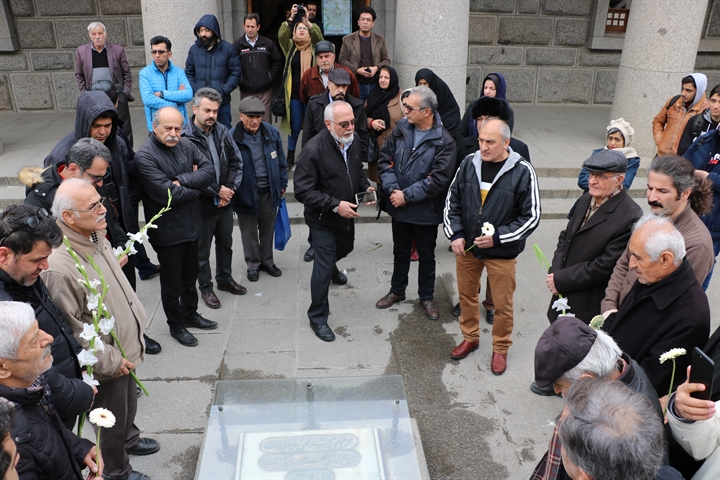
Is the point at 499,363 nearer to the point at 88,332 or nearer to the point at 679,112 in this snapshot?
the point at 88,332

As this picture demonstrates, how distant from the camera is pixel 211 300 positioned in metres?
5.58

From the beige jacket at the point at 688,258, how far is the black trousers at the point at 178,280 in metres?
3.10

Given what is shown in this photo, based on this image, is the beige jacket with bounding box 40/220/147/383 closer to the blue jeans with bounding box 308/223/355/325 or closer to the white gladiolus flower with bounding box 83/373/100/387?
the white gladiolus flower with bounding box 83/373/100/387

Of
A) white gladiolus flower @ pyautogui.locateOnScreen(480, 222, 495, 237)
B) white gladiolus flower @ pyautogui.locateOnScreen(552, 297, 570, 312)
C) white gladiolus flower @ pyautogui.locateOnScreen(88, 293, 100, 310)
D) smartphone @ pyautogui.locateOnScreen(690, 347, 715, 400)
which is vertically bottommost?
white gladiolus flower @ pyautogui.locateOnScreen(552, 297, 570, 312)

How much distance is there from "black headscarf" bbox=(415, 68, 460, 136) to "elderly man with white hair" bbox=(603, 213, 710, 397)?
11.2 ft

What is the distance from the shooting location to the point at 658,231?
302cm

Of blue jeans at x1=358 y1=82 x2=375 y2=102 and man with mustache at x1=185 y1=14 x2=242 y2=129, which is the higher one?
man with mustache at x1=185 y1=14 x2=242 y2=129

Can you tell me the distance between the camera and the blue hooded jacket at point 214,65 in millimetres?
7406

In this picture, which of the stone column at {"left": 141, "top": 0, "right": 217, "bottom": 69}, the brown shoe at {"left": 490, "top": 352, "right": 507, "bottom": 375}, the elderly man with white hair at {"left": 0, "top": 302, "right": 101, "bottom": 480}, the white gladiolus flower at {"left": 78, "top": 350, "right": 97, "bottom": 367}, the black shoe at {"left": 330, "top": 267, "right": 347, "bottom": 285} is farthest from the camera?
the stone column at {"left": 141, "top": 0, "right": 217, "bottom": 69}

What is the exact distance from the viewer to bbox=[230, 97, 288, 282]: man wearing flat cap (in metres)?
5.47

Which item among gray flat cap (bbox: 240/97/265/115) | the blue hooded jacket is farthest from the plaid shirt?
the blue hooded jacket

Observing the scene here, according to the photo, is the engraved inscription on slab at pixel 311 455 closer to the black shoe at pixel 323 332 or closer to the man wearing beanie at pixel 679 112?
the black shoe at pixel 323 332

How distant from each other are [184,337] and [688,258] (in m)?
3.73

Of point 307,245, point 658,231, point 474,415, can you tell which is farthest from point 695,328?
point 307,245
